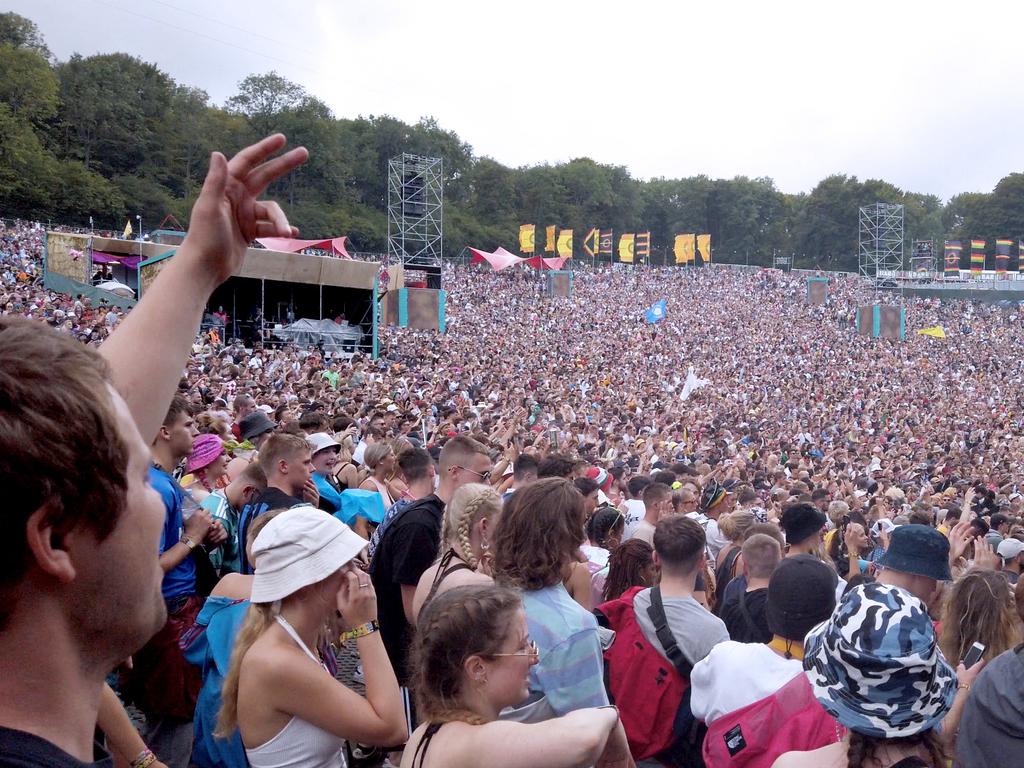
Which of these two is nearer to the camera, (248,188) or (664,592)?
(248,188)

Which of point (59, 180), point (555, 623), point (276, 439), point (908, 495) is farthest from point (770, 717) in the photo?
point (59, 180)

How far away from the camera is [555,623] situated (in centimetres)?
291

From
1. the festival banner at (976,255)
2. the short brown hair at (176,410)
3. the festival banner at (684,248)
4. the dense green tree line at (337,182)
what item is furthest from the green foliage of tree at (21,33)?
the festival banner at (976,255)

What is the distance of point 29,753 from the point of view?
98 cm

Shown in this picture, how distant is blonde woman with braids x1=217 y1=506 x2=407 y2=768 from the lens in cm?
236

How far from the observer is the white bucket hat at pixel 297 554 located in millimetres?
2461

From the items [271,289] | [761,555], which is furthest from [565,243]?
[761,555]

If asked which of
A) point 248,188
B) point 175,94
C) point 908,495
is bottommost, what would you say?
point 908,495

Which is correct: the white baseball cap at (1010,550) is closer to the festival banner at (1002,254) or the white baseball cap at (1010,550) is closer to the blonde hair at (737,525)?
the blonde hair at (737,525)

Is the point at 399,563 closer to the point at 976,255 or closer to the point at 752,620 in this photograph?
the point at 752,620

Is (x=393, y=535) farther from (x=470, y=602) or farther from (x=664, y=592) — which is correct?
(x=470, y=602)

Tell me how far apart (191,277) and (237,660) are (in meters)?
1.32

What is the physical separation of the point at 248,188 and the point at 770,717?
2.28 metres

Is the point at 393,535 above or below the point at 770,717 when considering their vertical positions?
above
